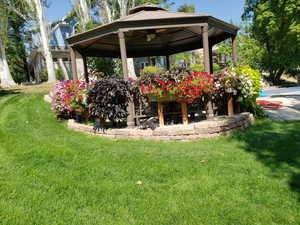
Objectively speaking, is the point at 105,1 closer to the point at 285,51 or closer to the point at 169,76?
the point at 285,51

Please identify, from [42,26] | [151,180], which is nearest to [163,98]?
[151,180]

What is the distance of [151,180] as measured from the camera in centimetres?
273

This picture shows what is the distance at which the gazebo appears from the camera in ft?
15.6

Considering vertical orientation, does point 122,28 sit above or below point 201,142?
above

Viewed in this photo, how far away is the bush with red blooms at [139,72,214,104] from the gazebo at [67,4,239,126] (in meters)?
0.63

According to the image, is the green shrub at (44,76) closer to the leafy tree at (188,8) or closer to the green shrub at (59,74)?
the green shrub at (59,74)

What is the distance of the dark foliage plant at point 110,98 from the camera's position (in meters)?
4.50

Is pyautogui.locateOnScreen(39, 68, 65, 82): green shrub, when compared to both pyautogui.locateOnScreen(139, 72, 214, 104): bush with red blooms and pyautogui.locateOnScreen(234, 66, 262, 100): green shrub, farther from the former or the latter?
pyautogui.locateOnScreen(234, 66, 262, 100): green shrub

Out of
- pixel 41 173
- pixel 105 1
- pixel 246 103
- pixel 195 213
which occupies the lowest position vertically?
pixel 195 213

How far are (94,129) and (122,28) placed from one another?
2.27m

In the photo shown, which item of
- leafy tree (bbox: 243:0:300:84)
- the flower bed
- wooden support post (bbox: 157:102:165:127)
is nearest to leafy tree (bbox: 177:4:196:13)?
leafy tree (bbox: 243:0:300:84)

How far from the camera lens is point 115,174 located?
2.90m

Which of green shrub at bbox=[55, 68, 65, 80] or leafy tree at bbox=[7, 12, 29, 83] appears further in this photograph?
leafy tree at bbox=[7, 12, 29, 83]

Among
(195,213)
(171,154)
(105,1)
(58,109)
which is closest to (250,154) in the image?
(171,154)
